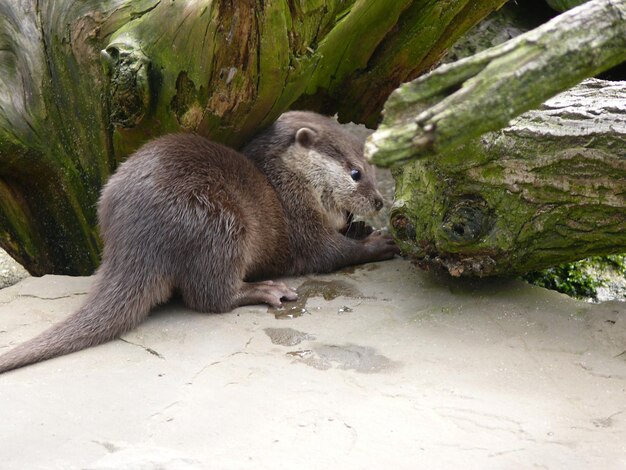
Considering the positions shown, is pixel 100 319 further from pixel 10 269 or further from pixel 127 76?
pixel 10 269

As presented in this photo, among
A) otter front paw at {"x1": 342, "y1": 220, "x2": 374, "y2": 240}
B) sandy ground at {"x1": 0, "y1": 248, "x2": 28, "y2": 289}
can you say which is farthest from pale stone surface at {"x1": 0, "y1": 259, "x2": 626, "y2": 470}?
sandy ground at {"x1": 0, "y1": 248, "x2": 28, "y2": 289}

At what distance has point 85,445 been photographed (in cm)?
219

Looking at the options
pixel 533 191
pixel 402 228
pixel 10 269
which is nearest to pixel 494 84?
pixel 533 191

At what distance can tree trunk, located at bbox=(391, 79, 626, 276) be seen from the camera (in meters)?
2.82

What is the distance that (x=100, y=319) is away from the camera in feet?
9.93

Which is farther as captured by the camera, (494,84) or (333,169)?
(333,169)

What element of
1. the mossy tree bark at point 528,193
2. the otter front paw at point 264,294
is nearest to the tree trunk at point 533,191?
the mossy tree bark at point 528,193

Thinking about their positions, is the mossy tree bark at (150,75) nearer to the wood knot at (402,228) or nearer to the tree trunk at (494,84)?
the wood knot at (402,228)

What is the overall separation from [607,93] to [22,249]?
330 centimetres

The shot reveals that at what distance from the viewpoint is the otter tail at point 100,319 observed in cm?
283

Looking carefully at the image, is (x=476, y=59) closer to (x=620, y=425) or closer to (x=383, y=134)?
(x=383, y=134)

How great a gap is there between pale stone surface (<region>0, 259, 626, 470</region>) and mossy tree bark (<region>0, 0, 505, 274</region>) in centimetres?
92

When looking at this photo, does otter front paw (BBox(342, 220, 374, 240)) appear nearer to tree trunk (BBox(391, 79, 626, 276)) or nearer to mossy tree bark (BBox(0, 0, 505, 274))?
mossy tree bark (BBox(0, 0, 505, 274))

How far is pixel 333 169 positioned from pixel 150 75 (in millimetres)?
1072
